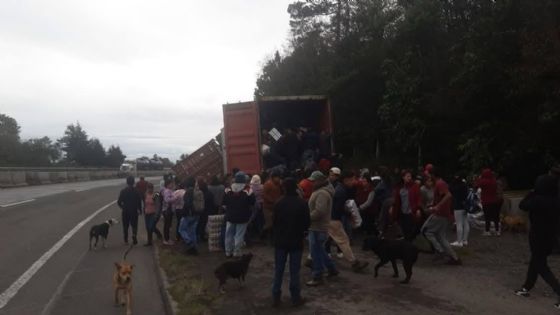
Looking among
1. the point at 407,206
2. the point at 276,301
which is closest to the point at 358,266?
the point at 276,301

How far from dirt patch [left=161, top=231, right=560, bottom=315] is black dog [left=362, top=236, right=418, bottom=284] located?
0.27 metres

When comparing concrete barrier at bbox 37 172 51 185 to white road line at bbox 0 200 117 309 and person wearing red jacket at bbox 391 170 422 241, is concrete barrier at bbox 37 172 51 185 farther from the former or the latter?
person wearing red jacket at bbox 391 170 422 241

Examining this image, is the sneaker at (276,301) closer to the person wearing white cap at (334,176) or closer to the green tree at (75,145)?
the person wearing white cap at (334,176)

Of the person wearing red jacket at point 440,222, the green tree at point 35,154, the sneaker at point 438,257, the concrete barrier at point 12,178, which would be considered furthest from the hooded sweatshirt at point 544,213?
the green tree at point 35,154

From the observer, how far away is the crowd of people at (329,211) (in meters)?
7.47

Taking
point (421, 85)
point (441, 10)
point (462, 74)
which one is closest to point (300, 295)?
point (462, 74)

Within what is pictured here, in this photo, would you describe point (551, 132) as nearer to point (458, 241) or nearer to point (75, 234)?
point (458, 241)

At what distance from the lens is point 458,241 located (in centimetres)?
1167

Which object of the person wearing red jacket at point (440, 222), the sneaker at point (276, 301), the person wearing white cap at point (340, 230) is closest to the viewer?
the sneaker at point (276, 301)

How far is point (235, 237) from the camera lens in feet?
35.1

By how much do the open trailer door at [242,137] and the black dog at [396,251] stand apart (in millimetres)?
5768

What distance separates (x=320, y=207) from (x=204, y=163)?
8.98 m

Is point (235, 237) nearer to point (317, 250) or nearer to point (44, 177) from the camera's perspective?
point (317, 250)

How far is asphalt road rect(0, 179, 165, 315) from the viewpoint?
8039 millimetres
